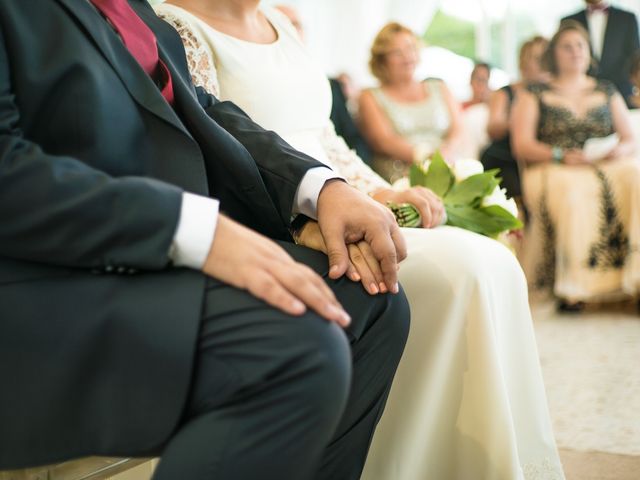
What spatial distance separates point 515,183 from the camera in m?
4.53

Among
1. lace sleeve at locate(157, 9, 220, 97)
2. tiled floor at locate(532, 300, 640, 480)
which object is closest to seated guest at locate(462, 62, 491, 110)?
tiled floor at locate(532, 300, 640, 480)

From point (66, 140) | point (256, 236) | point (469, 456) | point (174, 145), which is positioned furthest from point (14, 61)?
point (469, 456)

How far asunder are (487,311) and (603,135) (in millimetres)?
3401

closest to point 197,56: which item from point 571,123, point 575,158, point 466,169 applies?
point 466,169

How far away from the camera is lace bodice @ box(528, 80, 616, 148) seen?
451 centimetres

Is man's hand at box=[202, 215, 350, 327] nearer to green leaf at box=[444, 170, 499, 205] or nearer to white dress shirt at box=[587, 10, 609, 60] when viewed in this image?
green leaf at box=[444, 170, 499, 205]

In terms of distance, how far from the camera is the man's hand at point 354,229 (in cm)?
119

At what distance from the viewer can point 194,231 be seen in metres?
0.95

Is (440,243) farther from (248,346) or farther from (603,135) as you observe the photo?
(603,135)

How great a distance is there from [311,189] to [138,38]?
0.36 meters

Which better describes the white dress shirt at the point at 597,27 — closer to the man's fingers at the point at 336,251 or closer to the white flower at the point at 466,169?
the white flower at the point at 466,169

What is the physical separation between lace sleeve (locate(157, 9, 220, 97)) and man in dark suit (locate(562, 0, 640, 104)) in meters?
4.73

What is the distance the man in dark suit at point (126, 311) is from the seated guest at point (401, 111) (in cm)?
363

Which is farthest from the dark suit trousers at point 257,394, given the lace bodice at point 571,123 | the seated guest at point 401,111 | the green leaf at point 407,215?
the lace bodice at point 571,123
